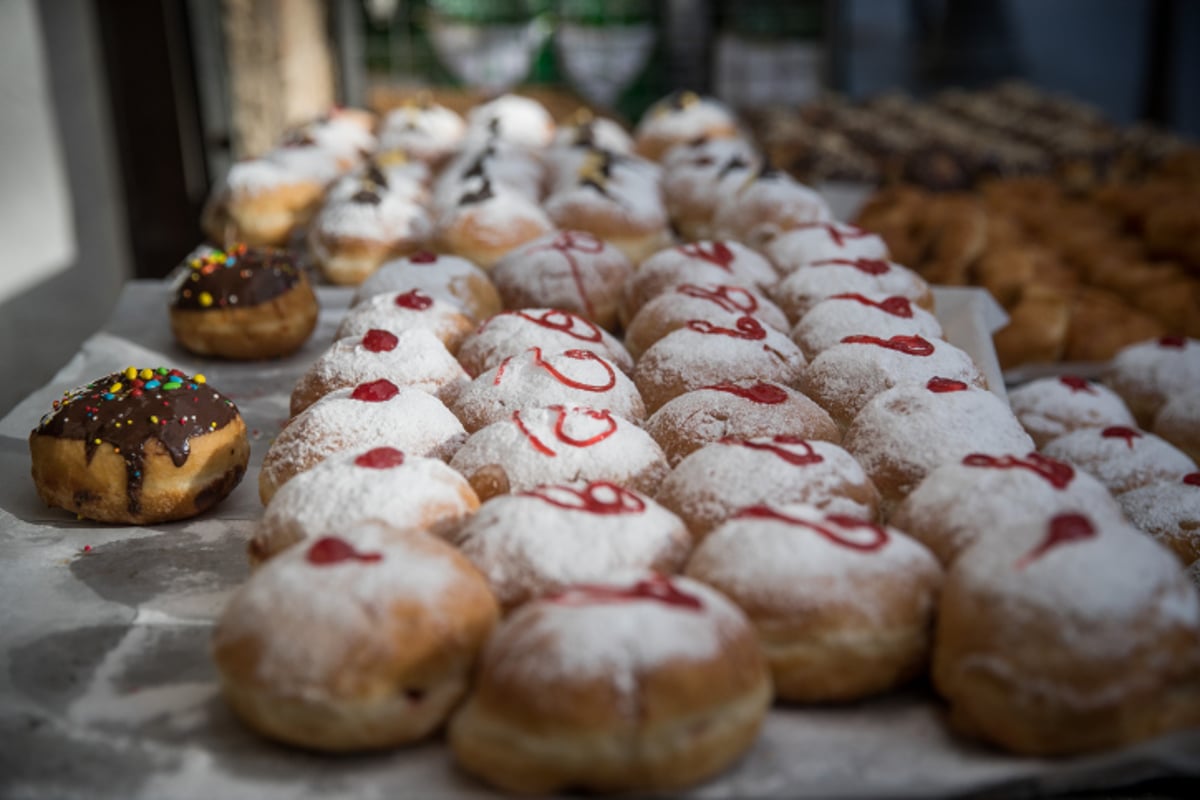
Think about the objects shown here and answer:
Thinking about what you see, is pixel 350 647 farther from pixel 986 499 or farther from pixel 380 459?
pixel 986 499

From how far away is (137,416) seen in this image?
7.34 ft

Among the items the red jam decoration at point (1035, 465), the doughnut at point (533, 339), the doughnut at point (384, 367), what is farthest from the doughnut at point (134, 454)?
the red jam decoration at point (1035, 465)

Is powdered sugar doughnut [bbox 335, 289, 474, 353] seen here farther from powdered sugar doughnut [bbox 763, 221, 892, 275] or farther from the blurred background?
the blurred background

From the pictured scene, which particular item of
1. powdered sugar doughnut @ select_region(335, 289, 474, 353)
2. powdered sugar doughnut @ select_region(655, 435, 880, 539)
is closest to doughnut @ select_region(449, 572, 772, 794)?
powdered sugar doughnut @ select_region(655, 435, 880, 539)

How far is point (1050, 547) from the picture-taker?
1.48 m

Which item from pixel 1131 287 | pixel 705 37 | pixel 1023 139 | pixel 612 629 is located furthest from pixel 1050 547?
pixel 705 37

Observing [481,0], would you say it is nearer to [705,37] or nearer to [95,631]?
[705,37]

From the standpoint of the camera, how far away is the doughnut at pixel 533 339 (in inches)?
99.7

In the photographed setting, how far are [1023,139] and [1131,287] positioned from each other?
2.84m

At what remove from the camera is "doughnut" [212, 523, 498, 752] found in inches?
55.2

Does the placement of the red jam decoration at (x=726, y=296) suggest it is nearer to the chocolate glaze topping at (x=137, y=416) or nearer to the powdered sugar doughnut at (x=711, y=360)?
the powdered sugar doughnut at (x=711, y=360)

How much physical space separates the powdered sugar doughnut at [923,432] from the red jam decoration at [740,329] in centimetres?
46

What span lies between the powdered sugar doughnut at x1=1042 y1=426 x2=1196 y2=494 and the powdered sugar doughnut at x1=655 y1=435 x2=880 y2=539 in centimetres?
108

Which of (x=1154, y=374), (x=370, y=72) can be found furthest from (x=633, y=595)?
(x=370, y=72)
